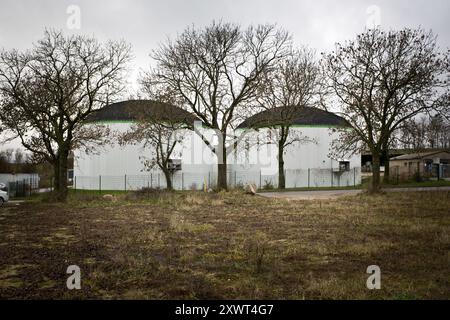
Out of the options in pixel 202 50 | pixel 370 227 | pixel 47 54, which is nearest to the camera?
pixel 370 227

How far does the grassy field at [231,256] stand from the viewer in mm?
5871

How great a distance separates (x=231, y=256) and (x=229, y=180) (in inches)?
1303

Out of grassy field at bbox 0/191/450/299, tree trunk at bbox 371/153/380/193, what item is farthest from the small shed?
grassy field at bbox 0/191/450/299

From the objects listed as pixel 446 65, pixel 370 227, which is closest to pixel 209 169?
pixel 446 65

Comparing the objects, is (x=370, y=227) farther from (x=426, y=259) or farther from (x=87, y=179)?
(x=87, y=179)

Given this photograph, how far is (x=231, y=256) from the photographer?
8.27 meters

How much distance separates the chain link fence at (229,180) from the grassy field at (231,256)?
24552 millimetres

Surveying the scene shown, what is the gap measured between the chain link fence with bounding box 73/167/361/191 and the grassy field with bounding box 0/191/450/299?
24552mm

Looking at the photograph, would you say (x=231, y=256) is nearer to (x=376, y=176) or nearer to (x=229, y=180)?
(x=376, y=176)

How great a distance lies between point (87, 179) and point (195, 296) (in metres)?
37.2

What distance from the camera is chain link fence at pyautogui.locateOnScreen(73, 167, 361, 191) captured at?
130 ft

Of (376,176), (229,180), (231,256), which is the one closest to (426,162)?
(229,180)
